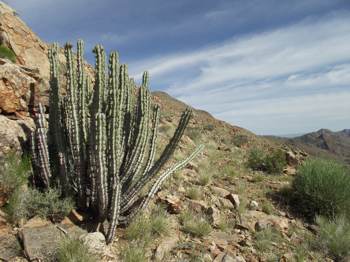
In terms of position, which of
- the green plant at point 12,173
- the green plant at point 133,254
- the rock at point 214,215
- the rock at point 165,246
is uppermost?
the green plant at point 12,173

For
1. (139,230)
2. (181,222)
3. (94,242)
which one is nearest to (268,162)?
(181,222)

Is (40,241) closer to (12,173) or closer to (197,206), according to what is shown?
(12,173)

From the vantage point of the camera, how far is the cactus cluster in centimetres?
512

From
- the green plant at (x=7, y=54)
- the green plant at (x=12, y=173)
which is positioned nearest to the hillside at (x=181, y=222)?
the green plant at (x=12, y=173)

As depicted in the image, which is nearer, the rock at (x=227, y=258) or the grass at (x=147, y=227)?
the rock at (x=227, y=258)

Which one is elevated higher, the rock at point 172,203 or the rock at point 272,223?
the rock at point 172,203

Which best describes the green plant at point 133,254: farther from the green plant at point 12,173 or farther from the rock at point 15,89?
the rock at point 15,89

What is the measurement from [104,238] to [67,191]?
101cm

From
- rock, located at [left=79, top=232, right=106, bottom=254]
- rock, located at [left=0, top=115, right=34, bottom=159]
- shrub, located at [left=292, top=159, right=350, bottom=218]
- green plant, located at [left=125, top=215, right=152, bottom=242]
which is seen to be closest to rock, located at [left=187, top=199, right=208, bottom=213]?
green plant, located at [left=125, top=215, right=152, bottom=242]

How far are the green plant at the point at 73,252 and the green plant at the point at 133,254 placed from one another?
41 centimetres

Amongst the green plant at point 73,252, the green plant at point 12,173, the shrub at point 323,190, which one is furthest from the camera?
the shrub at point 323,190

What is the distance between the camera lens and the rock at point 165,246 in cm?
486

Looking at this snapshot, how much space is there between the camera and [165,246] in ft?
16.8

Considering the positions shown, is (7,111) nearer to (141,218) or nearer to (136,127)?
(136,127)
